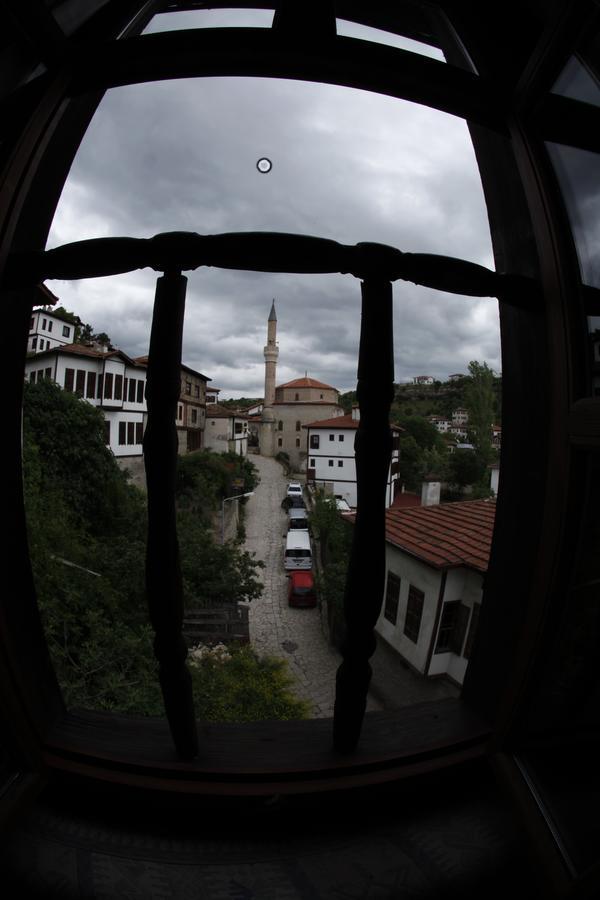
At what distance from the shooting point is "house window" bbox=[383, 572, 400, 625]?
2453mm

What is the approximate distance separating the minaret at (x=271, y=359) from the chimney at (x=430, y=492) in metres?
18.3

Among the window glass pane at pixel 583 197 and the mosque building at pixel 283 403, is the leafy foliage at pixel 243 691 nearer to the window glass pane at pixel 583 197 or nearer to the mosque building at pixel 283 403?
the window glass pane at pixel 583 197

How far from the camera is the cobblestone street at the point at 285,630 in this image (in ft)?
13.7

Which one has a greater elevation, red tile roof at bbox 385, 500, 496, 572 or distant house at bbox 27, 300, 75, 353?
distant house at bbox 27, 300, 75, 353

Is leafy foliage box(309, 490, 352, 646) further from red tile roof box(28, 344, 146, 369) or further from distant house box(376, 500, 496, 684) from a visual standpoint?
red tile roof box(28, 344, 146, 369)

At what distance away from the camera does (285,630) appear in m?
5.59

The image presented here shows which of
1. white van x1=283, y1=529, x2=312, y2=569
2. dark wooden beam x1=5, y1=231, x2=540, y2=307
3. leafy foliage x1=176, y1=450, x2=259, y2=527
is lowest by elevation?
white van x1=283, y1=529, x2=312, y2=569

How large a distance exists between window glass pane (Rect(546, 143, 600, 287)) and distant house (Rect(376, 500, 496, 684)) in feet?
4.71

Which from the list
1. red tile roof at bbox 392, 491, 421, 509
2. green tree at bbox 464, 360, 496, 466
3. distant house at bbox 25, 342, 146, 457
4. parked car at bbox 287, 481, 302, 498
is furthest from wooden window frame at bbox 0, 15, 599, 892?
parked car at bbox 287, 481, 302, 498

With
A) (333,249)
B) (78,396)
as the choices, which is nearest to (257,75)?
(333,249)

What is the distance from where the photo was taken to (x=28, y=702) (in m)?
0.75

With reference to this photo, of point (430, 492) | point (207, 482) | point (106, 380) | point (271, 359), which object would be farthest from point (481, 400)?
point (271, 359)

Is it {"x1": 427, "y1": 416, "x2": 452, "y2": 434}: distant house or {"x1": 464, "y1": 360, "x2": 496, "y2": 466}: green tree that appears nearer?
{"x1": 464, "y1": 360, "x2": 496, "y2": 466}: green tree

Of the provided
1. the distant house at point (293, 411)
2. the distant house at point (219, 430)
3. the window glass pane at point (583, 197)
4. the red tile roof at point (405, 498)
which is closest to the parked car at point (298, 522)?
the red tile roof at point (405, 498)
